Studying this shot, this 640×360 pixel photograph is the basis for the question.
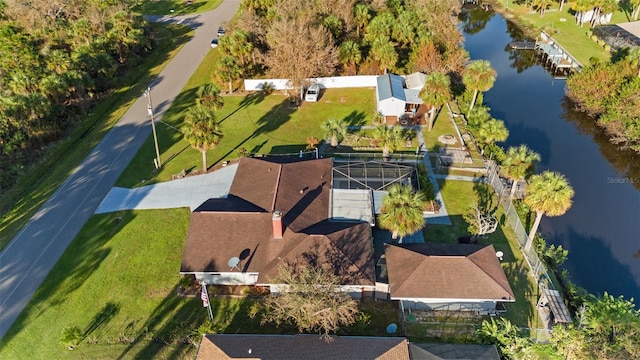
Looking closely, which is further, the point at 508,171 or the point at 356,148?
the point at 356,148

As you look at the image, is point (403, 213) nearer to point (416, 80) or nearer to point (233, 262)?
point (233, 262)

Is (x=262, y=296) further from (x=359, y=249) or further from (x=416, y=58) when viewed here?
(x=416, y=58)

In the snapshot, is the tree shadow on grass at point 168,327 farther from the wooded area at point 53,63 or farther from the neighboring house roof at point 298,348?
the wooded area at point 53,63

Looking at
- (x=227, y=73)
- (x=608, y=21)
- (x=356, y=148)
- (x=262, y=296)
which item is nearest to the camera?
(x=262, y=296)

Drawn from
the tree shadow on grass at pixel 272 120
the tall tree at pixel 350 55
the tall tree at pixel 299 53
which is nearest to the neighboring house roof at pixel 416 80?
the tall tree at pixel 350 55

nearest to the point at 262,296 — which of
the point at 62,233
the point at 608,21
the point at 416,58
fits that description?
the point at 62,233

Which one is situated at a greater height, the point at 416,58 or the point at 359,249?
the point at 416,58

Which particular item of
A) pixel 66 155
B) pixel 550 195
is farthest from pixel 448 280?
pixel 66 155

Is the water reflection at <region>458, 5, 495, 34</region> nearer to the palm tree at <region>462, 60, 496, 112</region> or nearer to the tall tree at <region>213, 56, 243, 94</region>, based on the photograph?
the palm tree at <region>462, 60, 496, 112</region>
